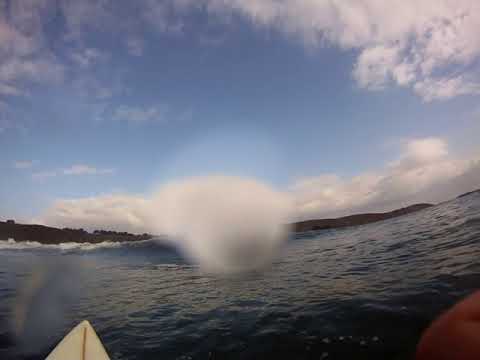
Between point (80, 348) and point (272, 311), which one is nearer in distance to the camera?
point (80, 348)

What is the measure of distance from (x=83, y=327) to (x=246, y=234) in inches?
1080

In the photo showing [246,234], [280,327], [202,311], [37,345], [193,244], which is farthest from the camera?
[246,234]

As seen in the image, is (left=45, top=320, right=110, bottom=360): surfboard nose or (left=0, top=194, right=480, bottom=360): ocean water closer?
(left=45, top=320, right=110, bottom=360): surfboard nose

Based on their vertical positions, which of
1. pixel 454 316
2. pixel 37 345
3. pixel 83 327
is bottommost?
pixel 37 345

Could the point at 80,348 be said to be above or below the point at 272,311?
above

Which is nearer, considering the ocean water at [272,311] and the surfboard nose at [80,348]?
the surfboard nose at [80,348]

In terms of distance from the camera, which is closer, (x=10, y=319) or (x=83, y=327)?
(x=83, y=327)

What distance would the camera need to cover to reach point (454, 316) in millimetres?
3186

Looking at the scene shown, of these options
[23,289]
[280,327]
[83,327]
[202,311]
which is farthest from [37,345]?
[23,289]

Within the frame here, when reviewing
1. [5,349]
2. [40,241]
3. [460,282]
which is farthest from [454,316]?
[40,241]

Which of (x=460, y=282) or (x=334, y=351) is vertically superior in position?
(x=460, y=282)

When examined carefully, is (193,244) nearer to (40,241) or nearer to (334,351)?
(334,351)

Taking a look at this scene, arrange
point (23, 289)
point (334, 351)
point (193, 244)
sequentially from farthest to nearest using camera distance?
point (193, 244), point (23, 289), point (334, 351)

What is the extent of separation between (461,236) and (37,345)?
17.3 meters
